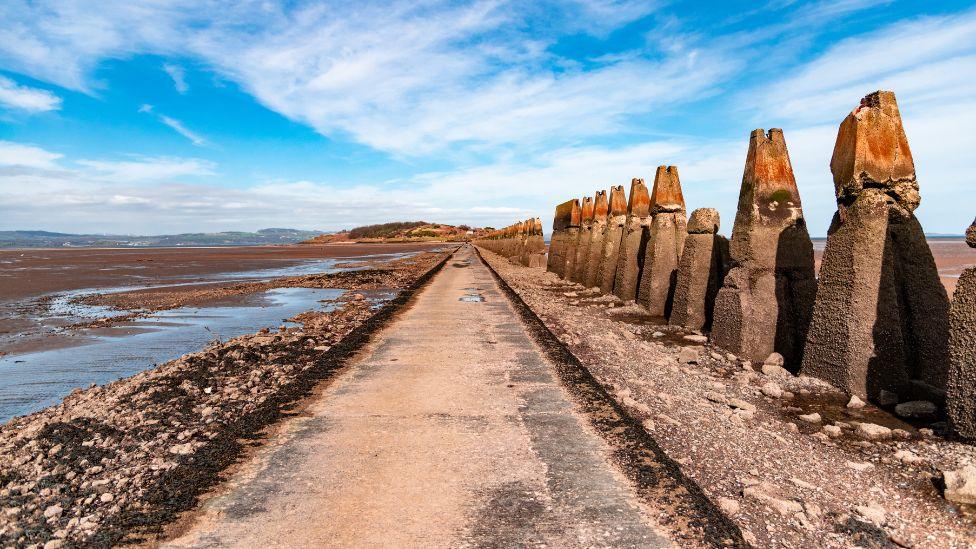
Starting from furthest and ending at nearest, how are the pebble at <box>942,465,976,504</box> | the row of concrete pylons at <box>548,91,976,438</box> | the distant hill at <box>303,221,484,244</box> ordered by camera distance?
1. the distant hill at <box>303,221,484,244</box>
2. the row of concrete pylons at <box>548,91,976,438</box>
3. the pebble at <box>942,465,976,504</box>

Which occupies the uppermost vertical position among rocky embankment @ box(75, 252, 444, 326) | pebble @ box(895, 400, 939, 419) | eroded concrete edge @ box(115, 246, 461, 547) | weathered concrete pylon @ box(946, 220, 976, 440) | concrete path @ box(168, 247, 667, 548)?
weathered concrete pylon @ box(946, 220, 976, 440)

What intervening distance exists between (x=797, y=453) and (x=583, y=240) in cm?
1919

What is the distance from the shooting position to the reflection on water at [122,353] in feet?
26.3

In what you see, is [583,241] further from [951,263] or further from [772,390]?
[951,263]

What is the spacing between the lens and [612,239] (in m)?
18.6

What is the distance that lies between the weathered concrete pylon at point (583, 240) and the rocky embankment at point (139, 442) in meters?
15.0

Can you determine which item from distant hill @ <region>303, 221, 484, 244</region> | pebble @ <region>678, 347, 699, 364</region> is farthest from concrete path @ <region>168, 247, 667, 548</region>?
distant hill @ <region>303, 221, 484, 244</region>

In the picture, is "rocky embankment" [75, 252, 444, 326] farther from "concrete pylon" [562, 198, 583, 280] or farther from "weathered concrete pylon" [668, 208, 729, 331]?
"weathered concrete pylon" [668, 208, 729, 331]

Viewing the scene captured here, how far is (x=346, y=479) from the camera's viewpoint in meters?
4.27

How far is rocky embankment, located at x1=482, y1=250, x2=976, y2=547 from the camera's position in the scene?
3633mm

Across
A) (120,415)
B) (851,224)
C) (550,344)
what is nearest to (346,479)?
(120,415)

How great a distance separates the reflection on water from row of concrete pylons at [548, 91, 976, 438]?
9888 millimetres

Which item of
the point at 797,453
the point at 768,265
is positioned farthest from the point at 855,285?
the point at 797,453

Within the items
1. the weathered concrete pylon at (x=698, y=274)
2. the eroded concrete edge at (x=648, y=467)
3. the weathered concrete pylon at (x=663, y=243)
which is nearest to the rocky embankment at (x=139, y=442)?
the eroded concrete edge at (x=648, y=467)
